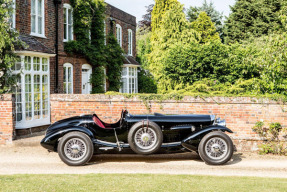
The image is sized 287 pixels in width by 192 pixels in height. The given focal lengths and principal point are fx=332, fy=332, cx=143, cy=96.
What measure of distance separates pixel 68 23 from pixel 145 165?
11.4 metres

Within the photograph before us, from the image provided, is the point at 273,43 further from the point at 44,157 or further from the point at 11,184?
the point at 11,184

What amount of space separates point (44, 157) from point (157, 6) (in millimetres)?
29500

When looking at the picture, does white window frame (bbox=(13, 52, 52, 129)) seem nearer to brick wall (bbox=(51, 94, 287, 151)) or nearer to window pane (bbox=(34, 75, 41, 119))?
window pane (bbox=(34, 75, 41, 119))

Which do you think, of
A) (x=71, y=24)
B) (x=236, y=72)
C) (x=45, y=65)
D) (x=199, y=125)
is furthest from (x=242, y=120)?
(x=71, y=24)

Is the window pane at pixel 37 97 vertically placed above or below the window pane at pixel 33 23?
below

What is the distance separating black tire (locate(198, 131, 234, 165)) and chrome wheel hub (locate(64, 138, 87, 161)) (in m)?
2.71

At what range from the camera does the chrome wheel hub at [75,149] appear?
7.62 m

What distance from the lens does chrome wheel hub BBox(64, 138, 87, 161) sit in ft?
25.0

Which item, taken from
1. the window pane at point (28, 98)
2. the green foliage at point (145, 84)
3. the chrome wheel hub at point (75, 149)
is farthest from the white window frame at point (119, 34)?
the chrome wheel hub at point (75, 149)

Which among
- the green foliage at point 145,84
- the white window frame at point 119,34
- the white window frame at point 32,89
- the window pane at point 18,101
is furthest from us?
the green foliage at point 145,84

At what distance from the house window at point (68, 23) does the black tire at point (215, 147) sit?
1123 centimetres

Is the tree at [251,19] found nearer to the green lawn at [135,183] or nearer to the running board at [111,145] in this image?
the running board at [111,145]

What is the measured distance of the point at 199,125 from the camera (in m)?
8.07

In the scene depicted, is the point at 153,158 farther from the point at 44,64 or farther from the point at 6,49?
→ the point at 44,64
